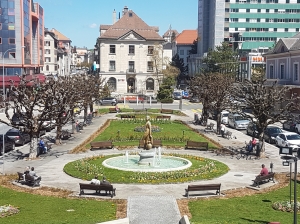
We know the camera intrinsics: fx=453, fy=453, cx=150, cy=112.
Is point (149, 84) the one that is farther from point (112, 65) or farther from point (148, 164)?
point (148, 164)

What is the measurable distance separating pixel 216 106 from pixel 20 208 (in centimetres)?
2671

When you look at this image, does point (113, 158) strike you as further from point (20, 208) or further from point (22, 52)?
point (22, 52)

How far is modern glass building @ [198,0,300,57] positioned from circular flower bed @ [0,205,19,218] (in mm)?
97089

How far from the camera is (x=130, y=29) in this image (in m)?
87.6

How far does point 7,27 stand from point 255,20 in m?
62.9

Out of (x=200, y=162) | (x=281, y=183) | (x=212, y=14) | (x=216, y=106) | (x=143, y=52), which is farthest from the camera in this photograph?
(x=212, y=14)

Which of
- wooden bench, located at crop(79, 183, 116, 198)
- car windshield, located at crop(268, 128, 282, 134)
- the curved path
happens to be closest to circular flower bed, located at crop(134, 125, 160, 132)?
the curved path

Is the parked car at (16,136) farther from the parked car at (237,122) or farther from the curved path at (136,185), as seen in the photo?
the parked car at (237,122)

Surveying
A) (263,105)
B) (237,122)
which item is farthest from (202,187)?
(237,122)

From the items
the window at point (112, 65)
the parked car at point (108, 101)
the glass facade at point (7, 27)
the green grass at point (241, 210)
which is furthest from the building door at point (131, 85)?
the green grass at point (241, 210)

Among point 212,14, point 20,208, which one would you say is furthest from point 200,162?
point 212,14

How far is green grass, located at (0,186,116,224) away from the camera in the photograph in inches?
662

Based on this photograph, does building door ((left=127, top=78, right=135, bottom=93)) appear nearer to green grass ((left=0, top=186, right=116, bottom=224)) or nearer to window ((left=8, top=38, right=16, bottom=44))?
window ((left=8, top=38, right=16, bottom=44))

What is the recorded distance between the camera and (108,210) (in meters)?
18.2
